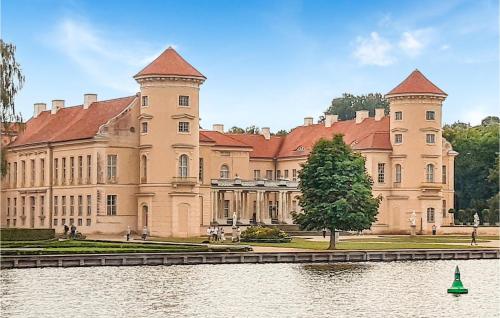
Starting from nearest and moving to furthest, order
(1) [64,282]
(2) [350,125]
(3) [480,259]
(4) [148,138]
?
1. (1) [64,282]
2. (3) [480,259]
3. (4) [148,138]
4. (2) [350,125]

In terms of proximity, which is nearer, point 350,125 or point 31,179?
point 31,179

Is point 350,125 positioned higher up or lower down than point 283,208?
higher up

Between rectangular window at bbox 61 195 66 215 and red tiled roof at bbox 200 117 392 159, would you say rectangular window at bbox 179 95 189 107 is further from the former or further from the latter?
rectangular window at bbox 61 195 66 215

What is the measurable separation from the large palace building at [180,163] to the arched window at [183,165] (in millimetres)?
86

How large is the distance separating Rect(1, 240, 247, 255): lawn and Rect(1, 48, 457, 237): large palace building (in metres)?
19.2

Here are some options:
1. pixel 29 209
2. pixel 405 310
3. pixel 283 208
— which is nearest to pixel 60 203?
pixel 29 209

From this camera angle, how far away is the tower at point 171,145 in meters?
98.0

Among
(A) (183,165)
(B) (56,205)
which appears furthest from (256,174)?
(A) (183,165)

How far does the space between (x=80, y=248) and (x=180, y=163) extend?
26840mm

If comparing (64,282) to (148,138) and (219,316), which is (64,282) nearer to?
(219,316)

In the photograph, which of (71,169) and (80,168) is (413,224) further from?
(71,169)

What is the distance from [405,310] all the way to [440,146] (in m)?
67.5

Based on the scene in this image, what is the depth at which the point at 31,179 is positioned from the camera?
111 m

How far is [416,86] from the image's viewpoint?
111 meters
